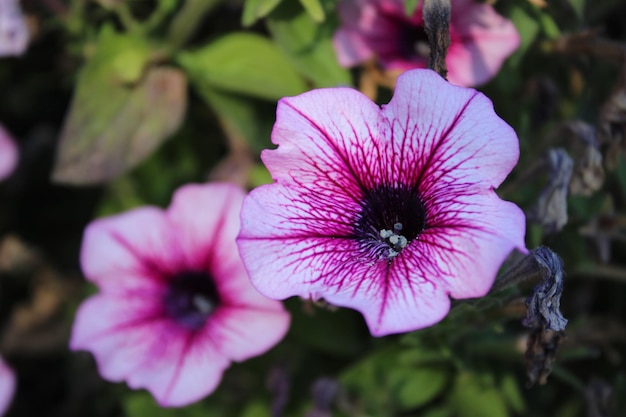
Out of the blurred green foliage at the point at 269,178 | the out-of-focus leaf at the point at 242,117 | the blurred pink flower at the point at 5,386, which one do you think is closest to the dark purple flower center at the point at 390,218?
the blurred green foliage at the point at 269,178

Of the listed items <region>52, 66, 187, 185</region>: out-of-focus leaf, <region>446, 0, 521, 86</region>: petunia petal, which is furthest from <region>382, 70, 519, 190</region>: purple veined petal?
<region>52, 66, 187, 185</region>: out-of-focus leaf

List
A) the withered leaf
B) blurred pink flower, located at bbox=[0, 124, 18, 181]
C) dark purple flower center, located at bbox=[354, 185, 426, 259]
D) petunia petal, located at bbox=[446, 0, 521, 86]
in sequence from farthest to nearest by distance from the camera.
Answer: blurred pink flower, located at bbox=[0, 124, 18, 181] → petunia petal, located at bbox=[446, 0, 521, 86] → the withered leaf → dark purple flower center, located at bbox=[354, 185, 426, 259]

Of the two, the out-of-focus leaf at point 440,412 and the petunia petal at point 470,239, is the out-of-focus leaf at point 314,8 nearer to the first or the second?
the petunia petal at point 470,239

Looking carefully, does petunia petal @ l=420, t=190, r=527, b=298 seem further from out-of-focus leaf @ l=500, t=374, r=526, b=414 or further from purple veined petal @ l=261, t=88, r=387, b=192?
out-of-focus leaf @ l=500, t=374, r=526, b=414

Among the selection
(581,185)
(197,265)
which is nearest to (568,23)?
(581,185)

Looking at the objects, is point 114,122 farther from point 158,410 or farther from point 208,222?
point 158,410
